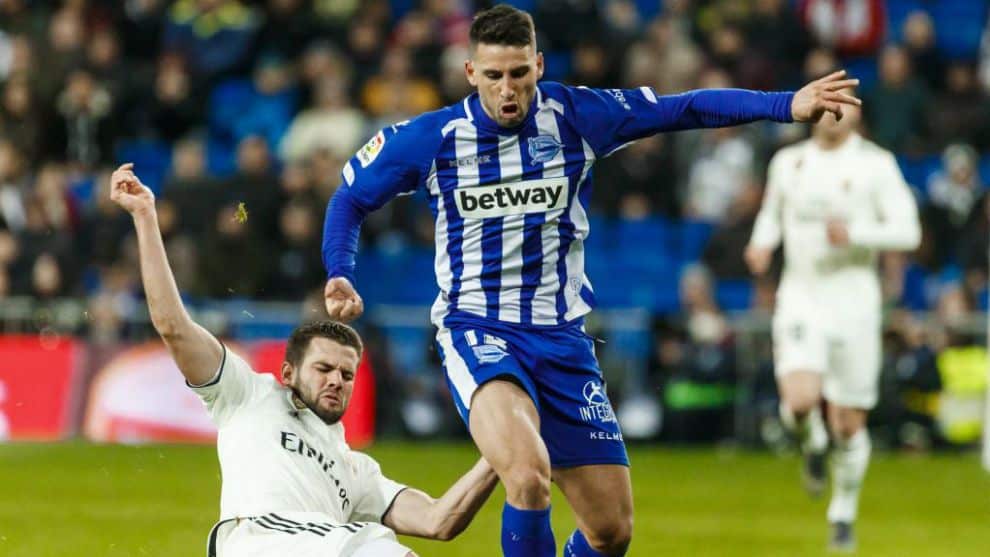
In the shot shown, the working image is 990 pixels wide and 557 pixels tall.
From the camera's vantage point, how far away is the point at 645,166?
18.2m

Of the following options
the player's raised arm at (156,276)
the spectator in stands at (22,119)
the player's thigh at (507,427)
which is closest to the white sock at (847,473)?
the player's thigh at (507,427)

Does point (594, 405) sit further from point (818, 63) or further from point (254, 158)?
→ point (818, 63)

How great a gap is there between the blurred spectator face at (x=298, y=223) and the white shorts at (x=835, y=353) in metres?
6.29

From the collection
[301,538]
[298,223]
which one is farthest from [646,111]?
[298,223]

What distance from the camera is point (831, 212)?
38.1 ft

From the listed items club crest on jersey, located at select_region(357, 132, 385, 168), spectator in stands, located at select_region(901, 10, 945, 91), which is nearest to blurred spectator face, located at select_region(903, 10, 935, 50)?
spectator in stands, located at select_region(901, 10, 945, 91)

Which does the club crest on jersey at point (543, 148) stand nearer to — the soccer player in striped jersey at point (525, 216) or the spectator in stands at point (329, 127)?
the soccer player in striped jersey at point (525, 216)

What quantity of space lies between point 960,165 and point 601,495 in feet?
38.1

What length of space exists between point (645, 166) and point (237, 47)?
4.68 meters

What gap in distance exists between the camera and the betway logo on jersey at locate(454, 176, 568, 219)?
23.7 feet

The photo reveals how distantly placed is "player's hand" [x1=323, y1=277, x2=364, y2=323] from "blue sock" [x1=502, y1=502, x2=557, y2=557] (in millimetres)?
912

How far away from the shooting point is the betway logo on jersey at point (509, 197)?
7.23 m

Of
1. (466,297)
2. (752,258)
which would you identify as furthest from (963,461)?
(466,297)

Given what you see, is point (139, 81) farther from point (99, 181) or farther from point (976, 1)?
point (976, 1)
